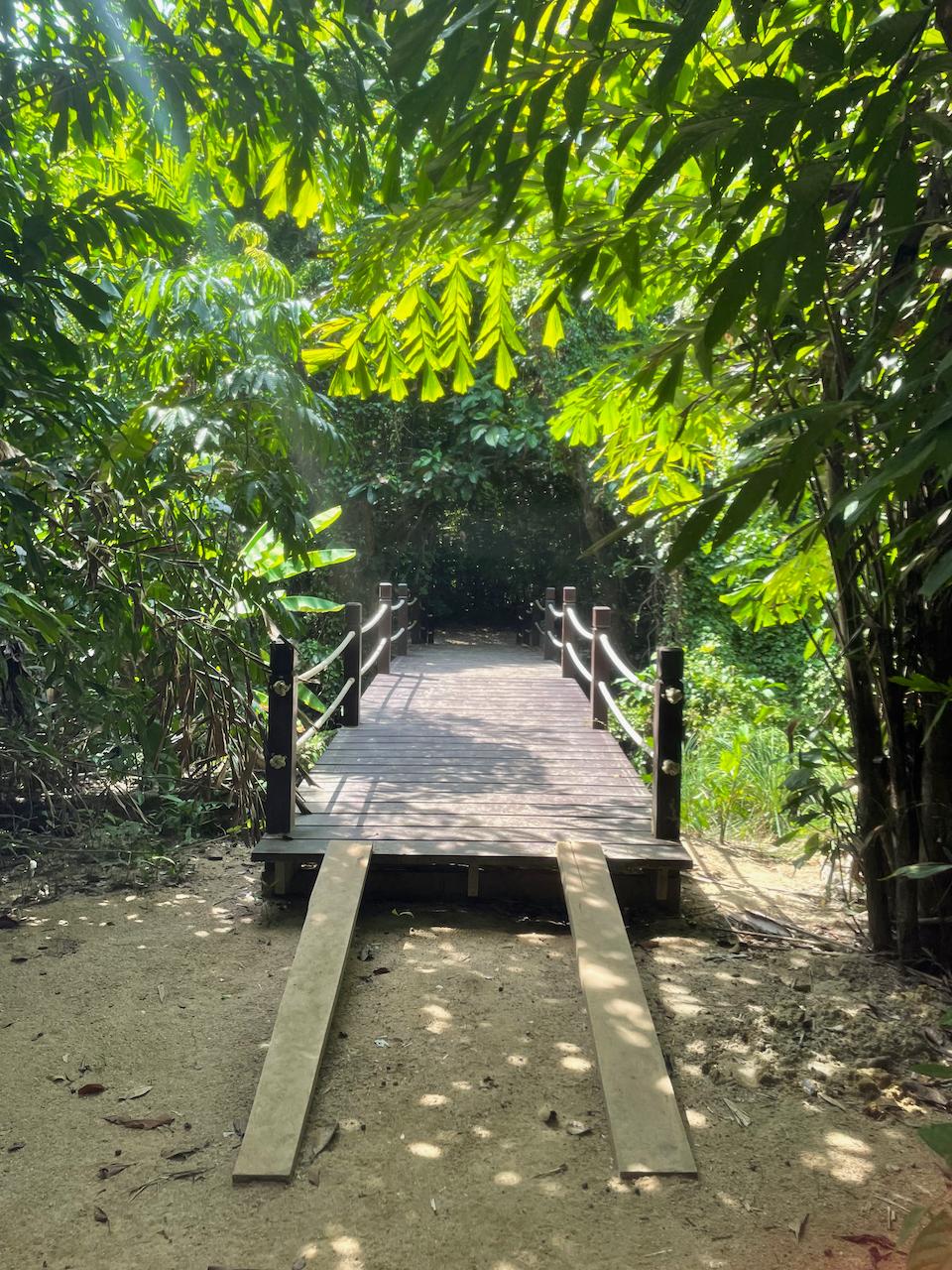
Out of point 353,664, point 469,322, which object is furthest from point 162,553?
point 353,664

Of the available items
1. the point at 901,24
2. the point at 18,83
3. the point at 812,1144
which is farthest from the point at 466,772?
the point at 901,24

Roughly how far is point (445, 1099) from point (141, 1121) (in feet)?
2.97

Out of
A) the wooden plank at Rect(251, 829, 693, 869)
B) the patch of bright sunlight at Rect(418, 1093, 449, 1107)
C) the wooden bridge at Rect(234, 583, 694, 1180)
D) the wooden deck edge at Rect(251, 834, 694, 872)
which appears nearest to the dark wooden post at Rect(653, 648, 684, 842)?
the wooden bridge at Rect(234, 583, 694, 1180)

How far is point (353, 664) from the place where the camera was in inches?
311

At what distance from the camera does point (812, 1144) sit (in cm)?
283

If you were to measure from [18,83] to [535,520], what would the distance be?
15.5 meters

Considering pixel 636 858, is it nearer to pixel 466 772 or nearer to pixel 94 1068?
pixel 466 772

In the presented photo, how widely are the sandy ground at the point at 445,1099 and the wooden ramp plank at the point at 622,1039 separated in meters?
0.08

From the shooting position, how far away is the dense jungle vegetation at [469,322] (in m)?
1.72

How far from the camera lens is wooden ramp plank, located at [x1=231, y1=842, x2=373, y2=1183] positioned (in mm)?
2734

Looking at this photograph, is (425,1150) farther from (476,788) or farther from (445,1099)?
(476,788)

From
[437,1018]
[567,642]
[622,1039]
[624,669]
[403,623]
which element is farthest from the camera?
[403,623]

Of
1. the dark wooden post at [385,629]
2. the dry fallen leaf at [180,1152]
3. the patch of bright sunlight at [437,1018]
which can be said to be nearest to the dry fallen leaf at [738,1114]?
the patch of bright sunlight at [437,1018]

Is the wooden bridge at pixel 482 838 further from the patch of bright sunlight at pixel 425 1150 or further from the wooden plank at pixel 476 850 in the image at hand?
the patch of bright sunlight at pixel 425 1150
